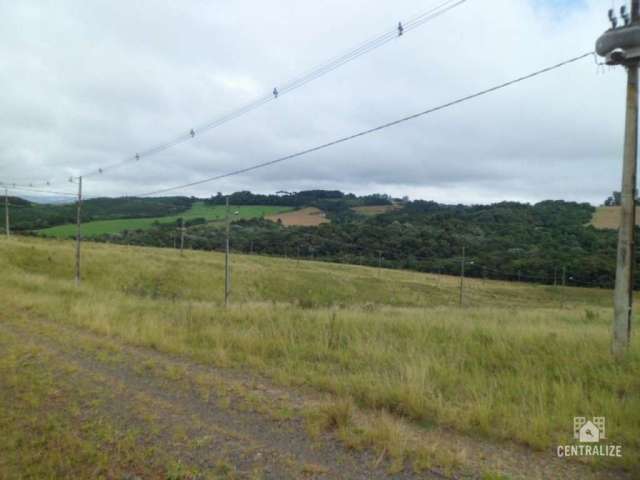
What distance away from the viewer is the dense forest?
6806 centimetres

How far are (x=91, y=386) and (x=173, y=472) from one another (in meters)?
3.03

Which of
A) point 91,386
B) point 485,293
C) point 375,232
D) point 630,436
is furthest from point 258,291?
point 375,232

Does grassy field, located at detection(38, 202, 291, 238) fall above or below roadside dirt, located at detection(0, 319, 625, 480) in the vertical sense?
above

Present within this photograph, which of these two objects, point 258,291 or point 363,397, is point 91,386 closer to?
point 363,397

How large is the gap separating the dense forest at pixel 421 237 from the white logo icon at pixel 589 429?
205 ft

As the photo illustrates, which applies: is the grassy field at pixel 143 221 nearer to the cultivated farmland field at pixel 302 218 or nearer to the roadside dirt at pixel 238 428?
the cultivated farmland field at pixel 302 218

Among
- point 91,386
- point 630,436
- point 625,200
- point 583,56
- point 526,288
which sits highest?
point 583,56

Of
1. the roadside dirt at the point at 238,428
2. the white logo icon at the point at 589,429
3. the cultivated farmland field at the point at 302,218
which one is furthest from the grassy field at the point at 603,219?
the roadside dirt at the point at 238,428

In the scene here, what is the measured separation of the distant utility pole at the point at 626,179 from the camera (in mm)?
6297

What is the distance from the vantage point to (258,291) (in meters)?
42.1

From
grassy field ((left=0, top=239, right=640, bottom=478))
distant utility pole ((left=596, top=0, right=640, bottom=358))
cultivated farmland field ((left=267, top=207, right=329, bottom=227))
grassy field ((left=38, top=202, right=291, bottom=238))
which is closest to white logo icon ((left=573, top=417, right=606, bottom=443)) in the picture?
grassy field ((left=0, top=239, right=640, bottom=478))

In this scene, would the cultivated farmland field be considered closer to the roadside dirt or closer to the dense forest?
the dense forest

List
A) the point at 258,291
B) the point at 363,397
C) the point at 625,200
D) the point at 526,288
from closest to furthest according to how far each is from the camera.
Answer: the point at 363,397, the point at 625,200, the point at 258,291, the point at 526,288

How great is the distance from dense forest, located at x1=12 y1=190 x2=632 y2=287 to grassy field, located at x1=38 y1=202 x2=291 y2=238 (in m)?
1.69
